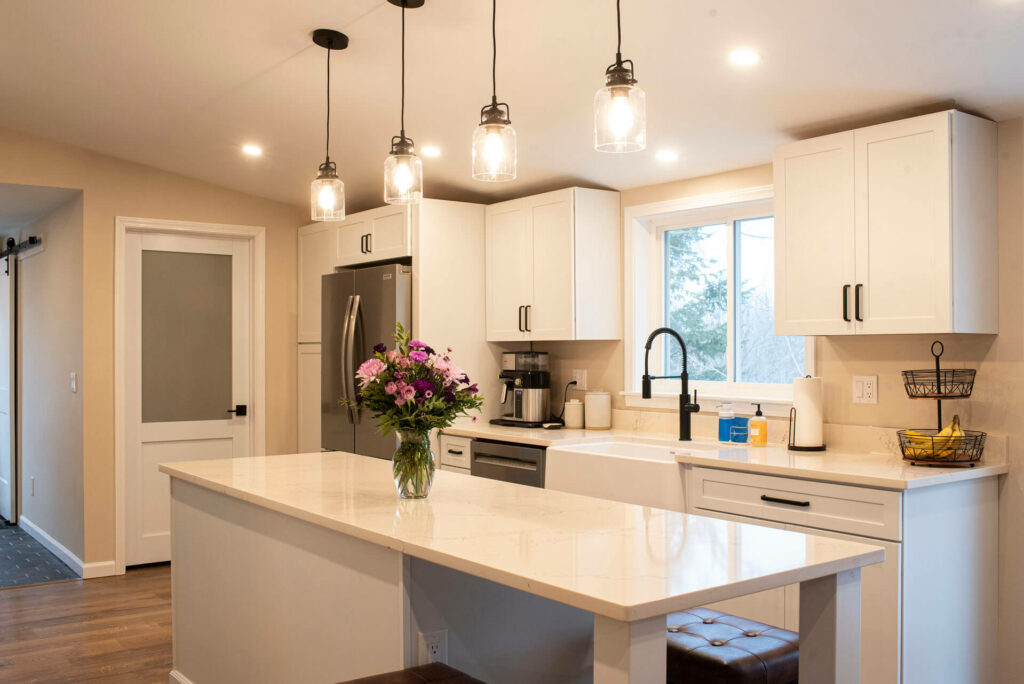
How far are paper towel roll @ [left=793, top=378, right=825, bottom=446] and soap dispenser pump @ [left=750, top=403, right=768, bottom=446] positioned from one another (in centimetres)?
24

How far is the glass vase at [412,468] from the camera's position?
2.45 meters

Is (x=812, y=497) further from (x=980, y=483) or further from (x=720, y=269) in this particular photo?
(x=720, y=269)

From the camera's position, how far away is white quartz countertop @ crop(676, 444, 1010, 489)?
2.69m

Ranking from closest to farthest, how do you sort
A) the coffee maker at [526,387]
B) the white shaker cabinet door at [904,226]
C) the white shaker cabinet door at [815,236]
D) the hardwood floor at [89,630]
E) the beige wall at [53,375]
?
the white shaker cabinet door at [904,226] < the white shaker cabinet door at [815,236] < the hardwood floor at [89,630] < the coffee maker at [526,387] < the beige wall at [53,375]

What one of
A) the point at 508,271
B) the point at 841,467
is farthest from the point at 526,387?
the point at 841,467

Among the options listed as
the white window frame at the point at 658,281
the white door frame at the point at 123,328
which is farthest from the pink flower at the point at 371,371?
the white door frame at the point at 123,328

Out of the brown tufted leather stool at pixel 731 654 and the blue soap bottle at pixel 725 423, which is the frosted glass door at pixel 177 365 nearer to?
the blue soap bottle at pixel 725 423

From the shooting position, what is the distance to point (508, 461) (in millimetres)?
4164

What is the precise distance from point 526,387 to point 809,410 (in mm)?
1609

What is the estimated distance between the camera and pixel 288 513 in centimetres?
238

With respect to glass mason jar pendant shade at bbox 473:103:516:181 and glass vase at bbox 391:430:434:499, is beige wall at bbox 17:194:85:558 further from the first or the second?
glass mason jar pendant shade at bbox 473:103:516:181

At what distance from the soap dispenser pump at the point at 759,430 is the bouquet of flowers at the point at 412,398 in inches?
66.5

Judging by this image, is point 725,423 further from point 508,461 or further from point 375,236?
point 375,236

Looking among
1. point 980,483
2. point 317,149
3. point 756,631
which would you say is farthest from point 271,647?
point 317,149
